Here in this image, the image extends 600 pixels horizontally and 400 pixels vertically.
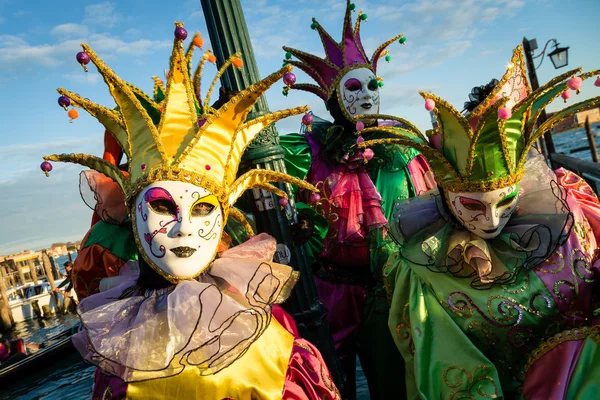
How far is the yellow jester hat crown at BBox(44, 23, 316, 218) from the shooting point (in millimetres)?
2094

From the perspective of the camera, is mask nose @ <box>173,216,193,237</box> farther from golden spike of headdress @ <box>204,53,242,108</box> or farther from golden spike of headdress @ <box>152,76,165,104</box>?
golden spike of headdress @ <box>152,76,165,104</box>

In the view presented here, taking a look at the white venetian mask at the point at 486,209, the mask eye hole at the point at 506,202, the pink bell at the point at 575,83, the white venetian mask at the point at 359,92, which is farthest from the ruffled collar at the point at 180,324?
the white venetian mask at the point at 359,92

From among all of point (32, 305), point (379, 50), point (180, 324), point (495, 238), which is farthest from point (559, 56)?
point (32, 305)

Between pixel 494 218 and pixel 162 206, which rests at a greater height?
pixel 162 206

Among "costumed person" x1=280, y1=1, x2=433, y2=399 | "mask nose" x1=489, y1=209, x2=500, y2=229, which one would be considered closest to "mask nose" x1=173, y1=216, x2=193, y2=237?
"costumed person" x1=280, y1=1, x2=433, y2=399

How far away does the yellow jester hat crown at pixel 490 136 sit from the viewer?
213 cm

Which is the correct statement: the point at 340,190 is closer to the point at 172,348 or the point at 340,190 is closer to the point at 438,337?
the point at 438,337

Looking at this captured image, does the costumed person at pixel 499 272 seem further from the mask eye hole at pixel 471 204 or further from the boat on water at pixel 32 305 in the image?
the boat on water at pixel 32 305

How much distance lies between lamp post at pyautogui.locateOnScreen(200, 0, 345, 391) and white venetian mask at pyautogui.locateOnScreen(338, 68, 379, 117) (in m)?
1.14

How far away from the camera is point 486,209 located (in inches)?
85.7

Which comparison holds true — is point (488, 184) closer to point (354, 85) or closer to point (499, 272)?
point (499, 272)

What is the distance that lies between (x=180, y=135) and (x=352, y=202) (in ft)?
4.65

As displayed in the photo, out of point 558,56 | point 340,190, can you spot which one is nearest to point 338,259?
point 340,190

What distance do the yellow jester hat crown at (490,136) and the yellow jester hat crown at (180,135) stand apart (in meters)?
0.68
